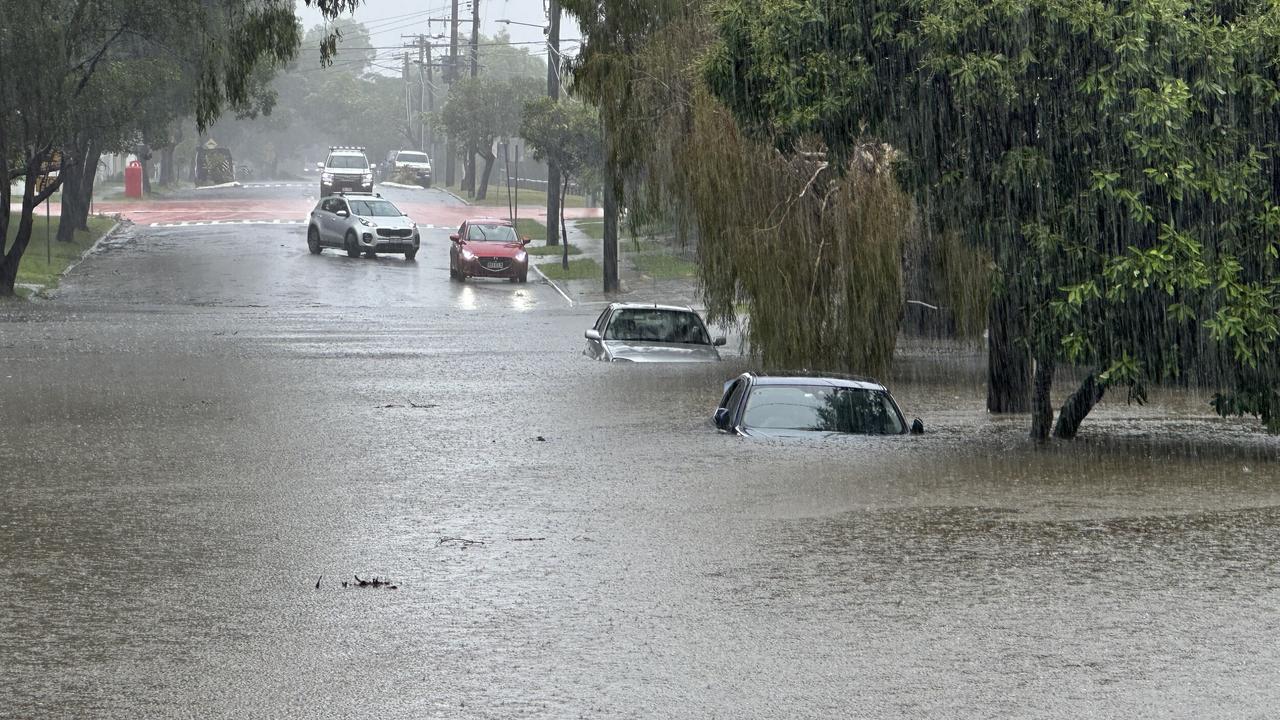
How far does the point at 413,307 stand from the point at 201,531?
27433mm

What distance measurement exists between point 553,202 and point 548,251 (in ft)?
5.03

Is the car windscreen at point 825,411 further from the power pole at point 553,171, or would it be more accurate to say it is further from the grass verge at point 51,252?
the power pole at point 553,171

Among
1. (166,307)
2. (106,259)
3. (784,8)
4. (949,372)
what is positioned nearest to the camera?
(784,8)

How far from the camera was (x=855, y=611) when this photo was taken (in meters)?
10.1

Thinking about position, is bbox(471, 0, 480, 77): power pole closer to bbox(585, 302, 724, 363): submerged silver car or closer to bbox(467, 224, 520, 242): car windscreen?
bbox(467, 224, 520, 242): car windscreen

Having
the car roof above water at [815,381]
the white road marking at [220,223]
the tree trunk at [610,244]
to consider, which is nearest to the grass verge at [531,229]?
the white road marking at [220,223]

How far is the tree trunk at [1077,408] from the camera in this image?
19.6 metres

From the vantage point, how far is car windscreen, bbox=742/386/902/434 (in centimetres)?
1764

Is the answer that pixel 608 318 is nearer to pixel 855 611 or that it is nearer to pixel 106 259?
pixel 855 611

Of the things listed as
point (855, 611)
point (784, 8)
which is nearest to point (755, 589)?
point (855, 611)

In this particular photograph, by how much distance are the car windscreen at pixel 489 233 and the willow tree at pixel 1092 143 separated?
28.8 metres

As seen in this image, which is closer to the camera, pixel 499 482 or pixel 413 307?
pixel 499 482

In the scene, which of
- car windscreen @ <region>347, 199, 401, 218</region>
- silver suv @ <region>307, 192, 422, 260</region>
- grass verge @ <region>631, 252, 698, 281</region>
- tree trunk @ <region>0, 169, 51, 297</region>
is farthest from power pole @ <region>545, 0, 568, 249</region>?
tree trunk @ <region>0, 169, 51, 297</region>

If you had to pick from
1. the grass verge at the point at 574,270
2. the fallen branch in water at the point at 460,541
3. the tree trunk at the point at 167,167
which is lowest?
the grass verge at the point at 574,270
